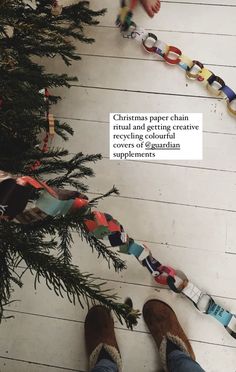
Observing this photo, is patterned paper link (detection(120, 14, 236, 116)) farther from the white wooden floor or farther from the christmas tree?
the christmas tree

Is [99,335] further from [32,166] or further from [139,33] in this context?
[139,33]

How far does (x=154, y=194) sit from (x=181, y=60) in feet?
1.56

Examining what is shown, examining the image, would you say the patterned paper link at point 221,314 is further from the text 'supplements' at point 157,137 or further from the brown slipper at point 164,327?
the text 'supplements' at point 157,137

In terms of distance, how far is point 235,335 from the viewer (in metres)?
1.16

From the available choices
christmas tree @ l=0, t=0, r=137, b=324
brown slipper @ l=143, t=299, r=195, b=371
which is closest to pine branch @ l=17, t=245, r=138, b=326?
christmas tree @ l=0, t=0, r=137, b=324

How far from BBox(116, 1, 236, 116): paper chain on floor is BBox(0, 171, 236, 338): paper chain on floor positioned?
0.58 meters

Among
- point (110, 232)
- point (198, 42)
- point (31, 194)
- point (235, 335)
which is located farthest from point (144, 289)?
point (198, 42)

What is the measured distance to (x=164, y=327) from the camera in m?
1.17

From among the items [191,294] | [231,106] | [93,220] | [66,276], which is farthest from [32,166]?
[231,106]

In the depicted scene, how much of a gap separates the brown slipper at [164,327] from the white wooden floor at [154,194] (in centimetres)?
3

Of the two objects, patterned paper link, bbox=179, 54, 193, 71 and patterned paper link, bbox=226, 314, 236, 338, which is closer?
patterned paper link, bbox=226, 314, 236, 338

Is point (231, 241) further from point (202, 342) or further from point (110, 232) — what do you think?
point (110, 232)

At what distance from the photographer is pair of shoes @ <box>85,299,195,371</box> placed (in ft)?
3.81

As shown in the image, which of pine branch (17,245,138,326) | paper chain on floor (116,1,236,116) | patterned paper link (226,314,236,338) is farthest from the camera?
paper chain on floor (116,1,236,116)
